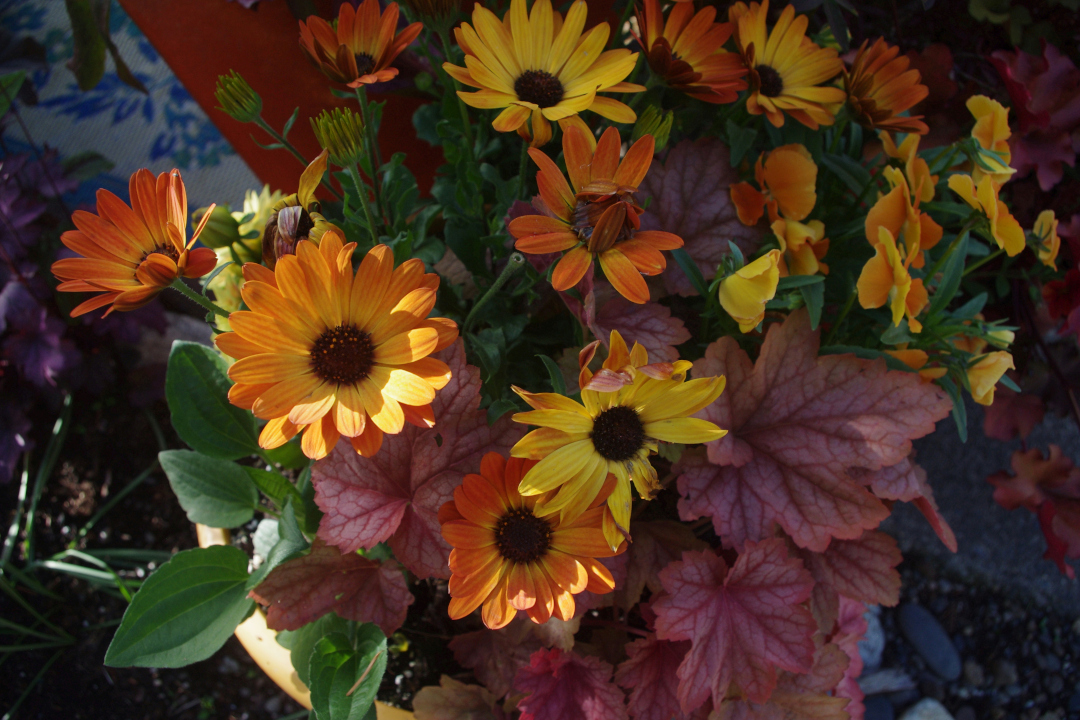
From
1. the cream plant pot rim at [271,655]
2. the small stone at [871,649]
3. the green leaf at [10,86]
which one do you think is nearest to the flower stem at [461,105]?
the cream plant pot rim at [271,655]

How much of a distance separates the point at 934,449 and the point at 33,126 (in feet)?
6.45

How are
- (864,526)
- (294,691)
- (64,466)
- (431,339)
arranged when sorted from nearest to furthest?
(431,339) → (864,526) → (294,691) → (64,466)

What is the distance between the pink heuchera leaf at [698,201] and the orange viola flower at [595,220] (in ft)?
0.62

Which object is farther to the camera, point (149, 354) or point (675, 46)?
point (149, 354)

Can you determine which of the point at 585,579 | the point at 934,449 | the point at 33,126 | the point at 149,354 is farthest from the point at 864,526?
the point at 33,126

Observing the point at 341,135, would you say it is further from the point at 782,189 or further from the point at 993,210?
the point at 993,210

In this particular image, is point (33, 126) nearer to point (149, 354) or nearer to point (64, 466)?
point (149, 354)

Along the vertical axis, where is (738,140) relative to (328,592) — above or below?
above

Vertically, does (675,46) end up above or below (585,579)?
above

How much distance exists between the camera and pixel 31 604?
128 cm

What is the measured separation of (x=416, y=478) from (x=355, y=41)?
1.28ft

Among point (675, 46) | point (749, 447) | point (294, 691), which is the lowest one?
point (294, 691)

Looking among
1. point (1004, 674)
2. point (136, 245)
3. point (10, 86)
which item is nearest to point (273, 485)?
point (136, 245)

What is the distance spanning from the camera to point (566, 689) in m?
0.69
